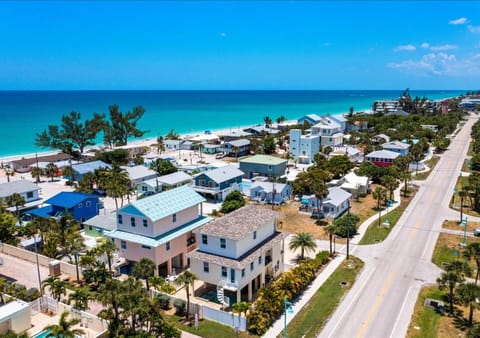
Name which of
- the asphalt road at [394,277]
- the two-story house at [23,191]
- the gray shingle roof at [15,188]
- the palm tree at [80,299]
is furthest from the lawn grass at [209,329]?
the gray shingle roof at [15,188]

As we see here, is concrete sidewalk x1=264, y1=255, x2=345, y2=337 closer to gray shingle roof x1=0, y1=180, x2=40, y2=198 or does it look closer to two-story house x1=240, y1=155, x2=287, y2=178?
two-story house x1=240, y1=155, x2=287, y2=178

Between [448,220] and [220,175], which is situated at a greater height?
[220,175]

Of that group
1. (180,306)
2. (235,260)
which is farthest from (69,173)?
(235,260)

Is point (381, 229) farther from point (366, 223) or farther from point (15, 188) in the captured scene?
point (15, 188)

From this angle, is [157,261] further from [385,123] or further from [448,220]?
[385,123]

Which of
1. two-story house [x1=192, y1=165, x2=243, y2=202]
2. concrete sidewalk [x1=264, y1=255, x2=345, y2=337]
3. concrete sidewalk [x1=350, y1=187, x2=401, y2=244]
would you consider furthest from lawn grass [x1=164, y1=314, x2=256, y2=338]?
two-story house [x1=192, y1=165, x2=243, y2=202]

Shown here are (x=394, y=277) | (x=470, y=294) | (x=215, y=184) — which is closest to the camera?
(x=470, y=294)

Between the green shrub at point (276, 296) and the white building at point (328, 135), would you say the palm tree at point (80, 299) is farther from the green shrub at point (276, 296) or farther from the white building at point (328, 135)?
the white building at point (328, 135)

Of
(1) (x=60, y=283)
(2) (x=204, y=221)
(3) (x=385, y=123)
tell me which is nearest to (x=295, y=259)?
(2) (x=204, y=221)
